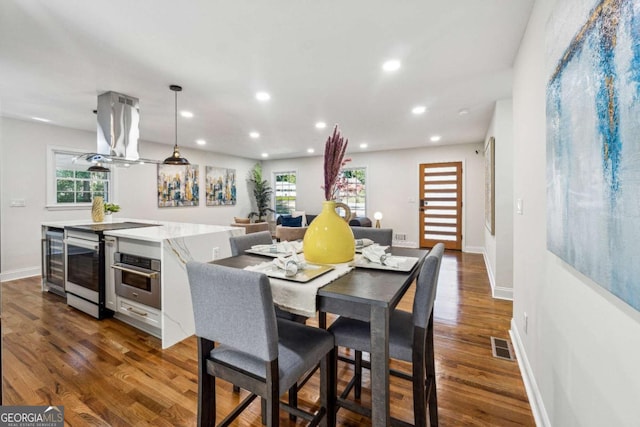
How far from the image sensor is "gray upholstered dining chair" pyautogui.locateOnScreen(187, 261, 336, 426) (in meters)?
1.04

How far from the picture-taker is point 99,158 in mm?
3098

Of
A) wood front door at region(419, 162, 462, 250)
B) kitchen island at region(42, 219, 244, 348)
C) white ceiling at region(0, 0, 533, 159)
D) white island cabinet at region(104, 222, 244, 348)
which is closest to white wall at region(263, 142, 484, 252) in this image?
wood front door at region(419, 162, 462, 250)

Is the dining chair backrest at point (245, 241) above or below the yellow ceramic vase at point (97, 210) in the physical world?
below

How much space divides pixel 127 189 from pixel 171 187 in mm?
935

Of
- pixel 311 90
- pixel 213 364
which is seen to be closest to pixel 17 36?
pixel 311 90

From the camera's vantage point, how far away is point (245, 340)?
1078mm

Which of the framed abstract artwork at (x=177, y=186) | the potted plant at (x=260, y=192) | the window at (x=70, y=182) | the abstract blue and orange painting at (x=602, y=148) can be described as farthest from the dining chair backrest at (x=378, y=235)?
Answer: the potted plant at (x=260, y=192)

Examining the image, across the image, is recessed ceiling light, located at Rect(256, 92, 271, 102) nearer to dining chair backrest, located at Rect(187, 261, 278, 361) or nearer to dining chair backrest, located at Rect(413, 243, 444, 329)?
dining chair backrest, located at Rect(187, 261, 278, 361)

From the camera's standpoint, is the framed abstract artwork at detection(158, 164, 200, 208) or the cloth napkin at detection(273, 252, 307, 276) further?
the framed abstract artwork at detection(158, 164, 200, 208)

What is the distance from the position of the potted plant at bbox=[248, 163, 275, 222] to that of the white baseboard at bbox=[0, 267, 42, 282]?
15.6ft

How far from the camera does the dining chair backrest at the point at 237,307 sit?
1.02 m

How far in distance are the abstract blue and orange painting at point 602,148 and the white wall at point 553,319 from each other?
0.42ft

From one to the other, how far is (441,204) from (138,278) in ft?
19.8

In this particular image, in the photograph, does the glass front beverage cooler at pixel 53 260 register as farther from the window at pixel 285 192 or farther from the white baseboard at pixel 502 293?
the window at pixel 285 192
